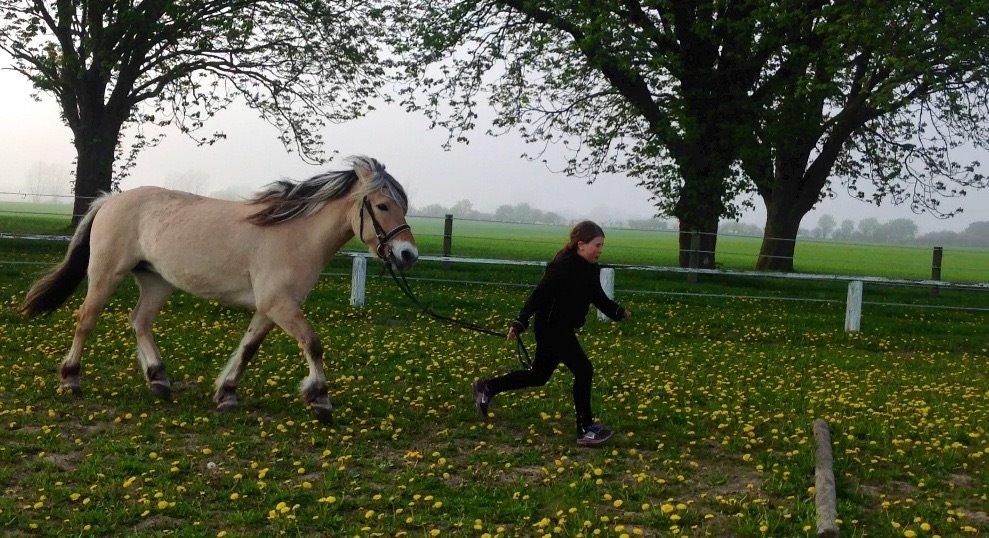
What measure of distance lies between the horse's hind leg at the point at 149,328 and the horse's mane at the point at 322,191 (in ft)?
5.12

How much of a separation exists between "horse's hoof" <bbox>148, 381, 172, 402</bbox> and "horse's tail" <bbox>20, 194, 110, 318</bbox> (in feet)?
5.79

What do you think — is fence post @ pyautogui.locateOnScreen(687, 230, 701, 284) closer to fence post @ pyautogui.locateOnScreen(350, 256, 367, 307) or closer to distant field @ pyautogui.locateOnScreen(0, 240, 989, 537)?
distant field @ pyautogui.locateOnScreen(0, 240, 989, 537)

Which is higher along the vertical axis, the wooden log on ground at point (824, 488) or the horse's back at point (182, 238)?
the horse's back at point (182, 238)

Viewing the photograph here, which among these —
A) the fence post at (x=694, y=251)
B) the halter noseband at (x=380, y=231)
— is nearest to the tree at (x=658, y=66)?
the fence post at (x=694, y=251)

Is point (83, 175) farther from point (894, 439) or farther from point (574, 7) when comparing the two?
point (894, 439)

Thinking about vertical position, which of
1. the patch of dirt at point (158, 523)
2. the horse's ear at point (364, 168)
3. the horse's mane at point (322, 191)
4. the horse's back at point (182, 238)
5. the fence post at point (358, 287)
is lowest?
the patch of dirt at point (158, 523)

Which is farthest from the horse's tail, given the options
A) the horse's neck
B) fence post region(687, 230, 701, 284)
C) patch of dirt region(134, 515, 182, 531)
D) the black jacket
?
fence post region(687, 230, 701, 284)

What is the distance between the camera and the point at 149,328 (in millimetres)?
9547

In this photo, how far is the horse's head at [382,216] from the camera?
8156mm

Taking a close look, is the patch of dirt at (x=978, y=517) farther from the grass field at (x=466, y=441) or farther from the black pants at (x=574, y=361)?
the black pants at (x=574, y=361)

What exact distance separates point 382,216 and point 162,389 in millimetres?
2961

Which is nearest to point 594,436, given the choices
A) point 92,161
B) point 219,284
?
point 219,284

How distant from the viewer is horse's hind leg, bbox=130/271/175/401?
9.17 metres

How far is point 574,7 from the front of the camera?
24.1 meters
